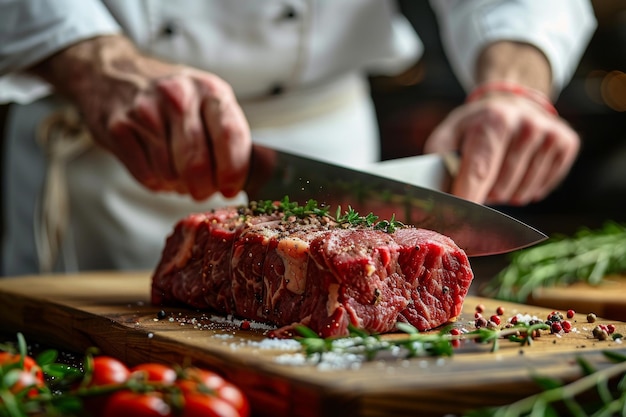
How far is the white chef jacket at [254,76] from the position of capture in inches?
124

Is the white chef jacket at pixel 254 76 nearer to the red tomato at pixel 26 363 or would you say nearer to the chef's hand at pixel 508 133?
the chef's hand at pixel 508 133

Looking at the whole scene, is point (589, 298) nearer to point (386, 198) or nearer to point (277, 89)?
point (386, 198)

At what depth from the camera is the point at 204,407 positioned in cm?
123

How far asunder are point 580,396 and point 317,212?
850 millimetres

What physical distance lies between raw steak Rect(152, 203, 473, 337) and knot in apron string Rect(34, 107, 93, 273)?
1194 millimetres

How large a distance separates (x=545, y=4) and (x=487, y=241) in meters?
1.74

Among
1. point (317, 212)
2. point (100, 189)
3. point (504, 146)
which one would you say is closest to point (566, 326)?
point (317, 212)

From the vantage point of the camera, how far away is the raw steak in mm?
1749

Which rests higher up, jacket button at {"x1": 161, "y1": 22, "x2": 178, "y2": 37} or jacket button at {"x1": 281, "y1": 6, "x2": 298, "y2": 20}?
jacket button at {"x1": 281, "y1": 6, "x2": 298, "y2": 20}

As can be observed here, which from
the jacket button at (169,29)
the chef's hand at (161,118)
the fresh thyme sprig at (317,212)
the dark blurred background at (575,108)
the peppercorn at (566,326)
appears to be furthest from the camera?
the dark blurred background at (575,108)

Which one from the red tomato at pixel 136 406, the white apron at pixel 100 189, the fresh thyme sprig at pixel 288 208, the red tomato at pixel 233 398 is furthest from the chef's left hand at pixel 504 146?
the red tomato at pixel 136 406

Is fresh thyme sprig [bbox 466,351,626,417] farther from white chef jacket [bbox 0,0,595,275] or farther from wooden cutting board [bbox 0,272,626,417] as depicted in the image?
white chef jacket [bbox 0,0,595,275]

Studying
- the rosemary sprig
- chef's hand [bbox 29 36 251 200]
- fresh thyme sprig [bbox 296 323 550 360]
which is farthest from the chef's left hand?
fresh thyme sprig [bbox 296 323 550 360]

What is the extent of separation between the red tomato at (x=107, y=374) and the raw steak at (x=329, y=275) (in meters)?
0.44
